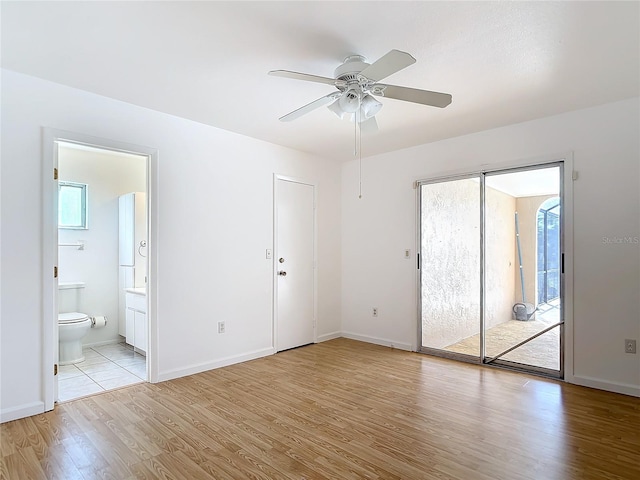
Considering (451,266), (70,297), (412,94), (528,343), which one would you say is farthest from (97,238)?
(528,343)

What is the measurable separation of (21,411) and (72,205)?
2807mm

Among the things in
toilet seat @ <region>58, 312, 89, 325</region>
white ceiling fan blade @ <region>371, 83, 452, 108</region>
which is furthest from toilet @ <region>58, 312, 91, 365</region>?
white ceiling fan blade @ <region>371, 83, 452, 108</region>

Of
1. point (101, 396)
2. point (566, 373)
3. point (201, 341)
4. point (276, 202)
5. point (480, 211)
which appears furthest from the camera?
point (276, 202)

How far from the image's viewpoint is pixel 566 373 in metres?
3.48

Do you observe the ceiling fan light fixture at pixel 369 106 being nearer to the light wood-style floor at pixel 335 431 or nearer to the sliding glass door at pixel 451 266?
the sliding glass door at pixel 451 266

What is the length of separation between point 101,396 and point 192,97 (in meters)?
2.67

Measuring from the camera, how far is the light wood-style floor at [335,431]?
2.07 metres

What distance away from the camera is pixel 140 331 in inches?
167

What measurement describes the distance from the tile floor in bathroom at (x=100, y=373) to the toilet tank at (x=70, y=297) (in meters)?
0.56

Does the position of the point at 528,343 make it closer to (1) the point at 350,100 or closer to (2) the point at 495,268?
(2) the point at 495,268

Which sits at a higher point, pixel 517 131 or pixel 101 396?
pixel 517 131

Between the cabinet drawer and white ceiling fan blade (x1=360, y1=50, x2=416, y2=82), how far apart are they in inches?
136

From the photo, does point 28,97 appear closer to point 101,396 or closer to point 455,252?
point 101,396

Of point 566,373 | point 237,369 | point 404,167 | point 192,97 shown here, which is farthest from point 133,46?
point 566,373
